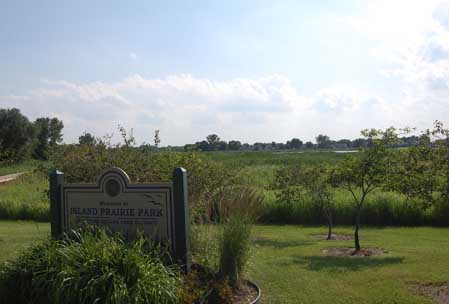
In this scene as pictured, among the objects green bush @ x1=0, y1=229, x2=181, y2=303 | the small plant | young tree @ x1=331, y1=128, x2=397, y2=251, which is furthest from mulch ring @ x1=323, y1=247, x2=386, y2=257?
green bush @ x1=0, y1=229, x2=181, y2=303

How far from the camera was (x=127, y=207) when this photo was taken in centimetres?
700

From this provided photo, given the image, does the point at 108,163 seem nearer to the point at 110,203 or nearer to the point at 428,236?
the point at 110,203

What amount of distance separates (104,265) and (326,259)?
579 cm

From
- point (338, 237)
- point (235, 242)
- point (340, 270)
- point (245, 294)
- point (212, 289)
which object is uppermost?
point (235, 242)

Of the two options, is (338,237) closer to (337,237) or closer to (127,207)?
(337,237)

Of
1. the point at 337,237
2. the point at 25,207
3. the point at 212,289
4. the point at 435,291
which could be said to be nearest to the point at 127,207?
the point at 212,289

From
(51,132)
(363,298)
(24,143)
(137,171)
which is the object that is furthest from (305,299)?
(51,132)

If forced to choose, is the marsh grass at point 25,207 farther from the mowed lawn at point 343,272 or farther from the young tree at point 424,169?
the young tree at point 424,169

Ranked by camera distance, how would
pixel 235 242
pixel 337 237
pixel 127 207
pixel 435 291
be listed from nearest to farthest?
pixel 235 242
pixel 127 207
pixel 435 291
pixel 337 237

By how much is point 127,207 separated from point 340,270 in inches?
156

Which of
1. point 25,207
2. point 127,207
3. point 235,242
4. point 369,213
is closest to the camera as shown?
point 235,242

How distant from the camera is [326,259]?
33.2 ft

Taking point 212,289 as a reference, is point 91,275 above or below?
above

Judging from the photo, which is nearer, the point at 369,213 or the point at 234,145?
the point at 369,213
